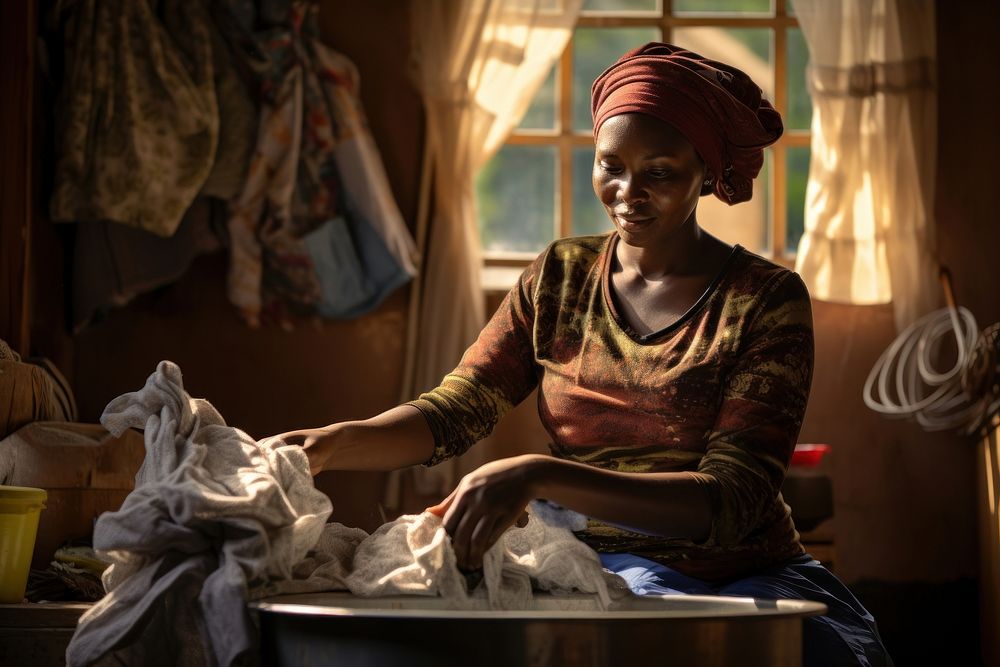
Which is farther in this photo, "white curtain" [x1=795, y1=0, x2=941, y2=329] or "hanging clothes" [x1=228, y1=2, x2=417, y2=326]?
"white curtain" [x1=795, y1=0, x2=941, y2=329]

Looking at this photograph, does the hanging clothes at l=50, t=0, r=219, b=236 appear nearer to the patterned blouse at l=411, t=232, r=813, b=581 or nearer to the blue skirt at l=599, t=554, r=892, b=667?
the patterned blouse at l=411, t=232, r=813, b=581

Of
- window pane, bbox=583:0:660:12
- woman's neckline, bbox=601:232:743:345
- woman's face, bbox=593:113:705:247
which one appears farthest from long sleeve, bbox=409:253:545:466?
window pane, bbox=583:0:660:12

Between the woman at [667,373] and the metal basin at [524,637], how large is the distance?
12.0 inches

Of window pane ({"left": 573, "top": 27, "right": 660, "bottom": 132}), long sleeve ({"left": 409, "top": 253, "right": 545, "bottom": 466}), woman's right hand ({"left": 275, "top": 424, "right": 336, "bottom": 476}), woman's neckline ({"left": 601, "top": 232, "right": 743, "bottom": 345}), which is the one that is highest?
window pane ({"left": 573, "top": 27, "right": 660, "bottom": 132})

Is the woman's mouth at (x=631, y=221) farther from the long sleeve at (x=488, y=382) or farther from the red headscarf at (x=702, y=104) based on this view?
the long sleeve at (x=488, y=382)

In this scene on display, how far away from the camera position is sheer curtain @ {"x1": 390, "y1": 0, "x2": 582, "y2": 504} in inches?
153

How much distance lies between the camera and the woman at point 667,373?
1490 millimetres

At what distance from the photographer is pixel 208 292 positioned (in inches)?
155

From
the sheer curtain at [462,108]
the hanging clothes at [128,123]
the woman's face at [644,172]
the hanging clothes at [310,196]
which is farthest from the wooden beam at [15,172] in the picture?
the woman's face at [644,172]

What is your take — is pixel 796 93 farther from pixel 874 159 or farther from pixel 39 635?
pixel 39 635

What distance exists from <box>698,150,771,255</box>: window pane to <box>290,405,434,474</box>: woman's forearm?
2575 millimetres

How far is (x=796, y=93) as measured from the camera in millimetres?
4160

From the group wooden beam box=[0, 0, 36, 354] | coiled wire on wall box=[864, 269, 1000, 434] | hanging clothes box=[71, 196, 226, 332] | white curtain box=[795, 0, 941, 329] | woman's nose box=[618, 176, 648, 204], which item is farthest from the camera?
white curtain box=[795, 0, 941, 329]

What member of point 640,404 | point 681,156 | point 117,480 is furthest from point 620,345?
point 117,480
